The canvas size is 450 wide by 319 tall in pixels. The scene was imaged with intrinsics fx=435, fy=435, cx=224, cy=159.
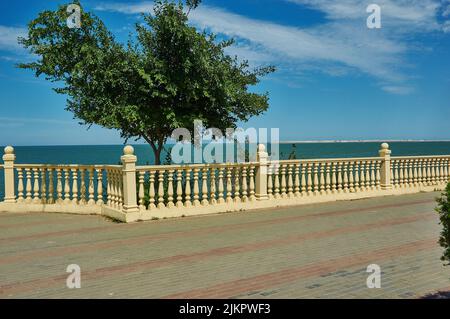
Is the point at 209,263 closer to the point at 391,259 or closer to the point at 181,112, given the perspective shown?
the point at 391,259

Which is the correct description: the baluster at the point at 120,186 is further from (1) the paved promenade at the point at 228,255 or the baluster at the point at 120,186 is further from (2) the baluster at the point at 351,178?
(2) the baluster at the point at 351,178

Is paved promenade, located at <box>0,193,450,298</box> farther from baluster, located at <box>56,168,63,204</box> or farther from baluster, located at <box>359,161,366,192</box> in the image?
baluster, located at <box>359,161,366,192</box>

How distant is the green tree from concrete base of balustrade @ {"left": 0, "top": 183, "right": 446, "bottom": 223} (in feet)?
8.01

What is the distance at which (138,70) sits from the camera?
11555 millimetres

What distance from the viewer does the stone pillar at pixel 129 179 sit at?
33.7ft

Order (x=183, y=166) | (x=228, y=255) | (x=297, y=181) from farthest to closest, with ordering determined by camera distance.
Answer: (x=297, y=181)
(x=183, y=166)
(x=228, y=255)

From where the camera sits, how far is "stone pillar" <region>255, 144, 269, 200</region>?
1227 centimetres

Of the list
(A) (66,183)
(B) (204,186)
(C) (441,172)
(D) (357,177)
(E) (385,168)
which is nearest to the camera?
(B) (204,186)

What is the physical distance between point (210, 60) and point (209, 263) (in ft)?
24.3

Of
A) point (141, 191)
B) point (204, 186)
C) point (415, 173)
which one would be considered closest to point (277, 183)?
point (204, 186)

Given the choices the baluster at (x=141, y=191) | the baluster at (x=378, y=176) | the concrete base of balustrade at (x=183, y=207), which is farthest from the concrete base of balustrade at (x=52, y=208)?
the baluster at (x=378, y=176)

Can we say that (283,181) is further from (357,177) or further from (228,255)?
(228,255)

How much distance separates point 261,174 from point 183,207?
99.2 inches

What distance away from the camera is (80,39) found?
1220cm
